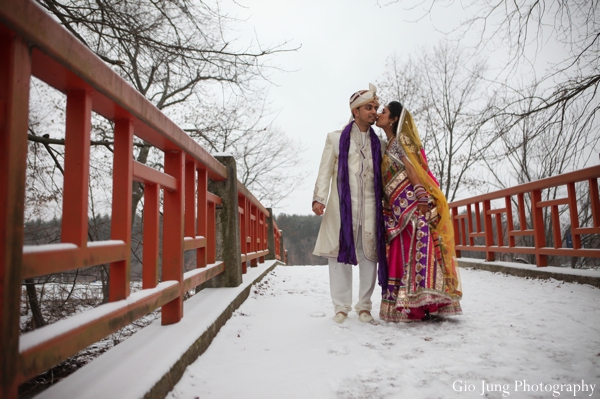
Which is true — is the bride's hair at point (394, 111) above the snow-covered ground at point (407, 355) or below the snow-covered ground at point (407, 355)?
above

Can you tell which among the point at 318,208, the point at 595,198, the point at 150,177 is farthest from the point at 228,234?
the point at 595,198

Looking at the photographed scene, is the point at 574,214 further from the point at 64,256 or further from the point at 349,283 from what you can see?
the point at 64,256

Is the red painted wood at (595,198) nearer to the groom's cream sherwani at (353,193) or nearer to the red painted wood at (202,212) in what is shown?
the groom's cream sherwani at (353,193)

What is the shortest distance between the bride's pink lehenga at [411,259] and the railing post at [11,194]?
2476 millimetres

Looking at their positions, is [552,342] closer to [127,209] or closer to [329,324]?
[329,324]

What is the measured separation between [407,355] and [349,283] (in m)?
1.06

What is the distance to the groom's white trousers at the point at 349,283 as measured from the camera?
2.99 metres

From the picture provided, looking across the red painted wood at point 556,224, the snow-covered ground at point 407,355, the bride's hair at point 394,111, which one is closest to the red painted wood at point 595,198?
the red painted wood at point 556,224

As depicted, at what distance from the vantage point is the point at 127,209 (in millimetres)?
1476

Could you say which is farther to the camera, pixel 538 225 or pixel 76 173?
pixel 538 225

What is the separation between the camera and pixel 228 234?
3.48 meters

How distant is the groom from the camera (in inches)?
119

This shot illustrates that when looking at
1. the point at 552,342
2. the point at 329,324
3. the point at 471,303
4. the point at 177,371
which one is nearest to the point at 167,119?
the point at 177,371

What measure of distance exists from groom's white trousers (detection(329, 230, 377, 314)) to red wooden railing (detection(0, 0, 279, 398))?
1.32 meters
